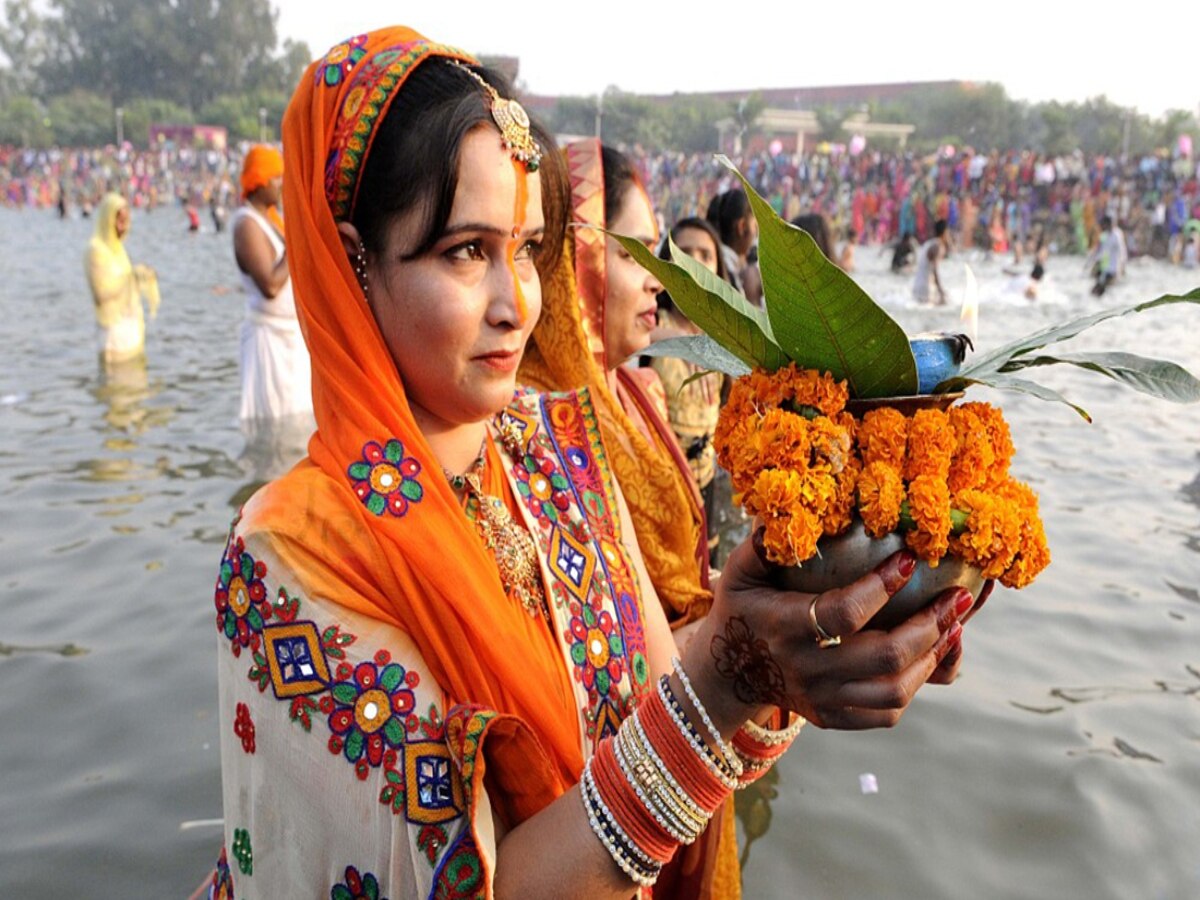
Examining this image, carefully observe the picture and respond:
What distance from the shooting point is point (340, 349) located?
1541mm

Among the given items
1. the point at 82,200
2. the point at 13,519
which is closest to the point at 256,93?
the point at 82,200

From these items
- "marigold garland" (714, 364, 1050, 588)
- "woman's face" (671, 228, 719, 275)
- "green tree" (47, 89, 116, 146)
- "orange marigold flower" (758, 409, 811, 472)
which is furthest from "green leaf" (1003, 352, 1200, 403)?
"green tree" (47, 89, 116, 146)

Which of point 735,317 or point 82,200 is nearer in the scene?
point 735,317

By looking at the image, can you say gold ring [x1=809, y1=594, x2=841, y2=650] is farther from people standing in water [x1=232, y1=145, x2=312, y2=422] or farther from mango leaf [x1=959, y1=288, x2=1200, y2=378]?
people standing in water [x1=232, y1=145, x2=312, y2=422]

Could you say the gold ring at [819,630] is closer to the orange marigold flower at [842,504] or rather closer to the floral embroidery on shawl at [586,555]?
the orange marigold flower at [842,504]

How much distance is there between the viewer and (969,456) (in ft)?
4.11

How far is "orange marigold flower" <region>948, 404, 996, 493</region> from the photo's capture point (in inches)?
49.2

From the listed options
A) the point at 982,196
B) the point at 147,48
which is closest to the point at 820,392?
the point at 982,196

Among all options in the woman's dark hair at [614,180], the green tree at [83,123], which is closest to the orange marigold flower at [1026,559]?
the woman's dark hair at [614,180]

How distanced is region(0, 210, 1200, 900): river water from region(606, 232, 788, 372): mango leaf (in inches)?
89.5

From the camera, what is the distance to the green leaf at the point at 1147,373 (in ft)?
4.04

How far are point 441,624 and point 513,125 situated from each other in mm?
823

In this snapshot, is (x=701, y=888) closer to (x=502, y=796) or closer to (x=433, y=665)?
(x=502, y=796)

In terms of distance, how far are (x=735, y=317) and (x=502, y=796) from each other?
0.78 metres
